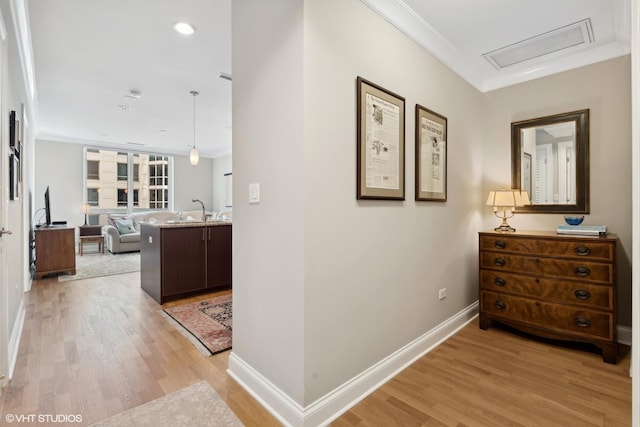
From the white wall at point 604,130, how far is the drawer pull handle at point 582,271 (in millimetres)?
566

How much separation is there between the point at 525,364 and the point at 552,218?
1.46 meters

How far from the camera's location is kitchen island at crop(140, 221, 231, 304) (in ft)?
11.6

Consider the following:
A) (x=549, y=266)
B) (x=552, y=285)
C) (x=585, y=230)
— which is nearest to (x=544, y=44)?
(x=585, y=230)

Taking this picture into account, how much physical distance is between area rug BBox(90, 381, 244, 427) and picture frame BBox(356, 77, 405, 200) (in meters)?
1.40

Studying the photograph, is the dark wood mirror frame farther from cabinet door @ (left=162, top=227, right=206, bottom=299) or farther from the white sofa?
the white sofa

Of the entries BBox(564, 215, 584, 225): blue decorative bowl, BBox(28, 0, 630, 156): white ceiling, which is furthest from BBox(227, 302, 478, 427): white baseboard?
BBox(28, 0, 630, 156): white ceiling

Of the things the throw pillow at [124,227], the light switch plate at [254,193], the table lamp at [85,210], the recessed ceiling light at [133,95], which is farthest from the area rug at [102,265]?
the light switch plate at [254,193]

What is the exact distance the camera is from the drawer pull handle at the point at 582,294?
7.54 ft

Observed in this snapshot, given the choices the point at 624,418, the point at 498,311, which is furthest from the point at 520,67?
the point at 624,418

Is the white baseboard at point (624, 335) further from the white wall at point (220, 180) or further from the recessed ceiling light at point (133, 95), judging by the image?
the white wall at point (220, 180)

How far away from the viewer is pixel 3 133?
2.01 metres

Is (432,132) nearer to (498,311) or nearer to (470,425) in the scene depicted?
(498,311)

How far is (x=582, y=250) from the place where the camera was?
232cm

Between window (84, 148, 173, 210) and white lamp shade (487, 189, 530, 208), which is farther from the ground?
window (84, 148, 173, 210)
